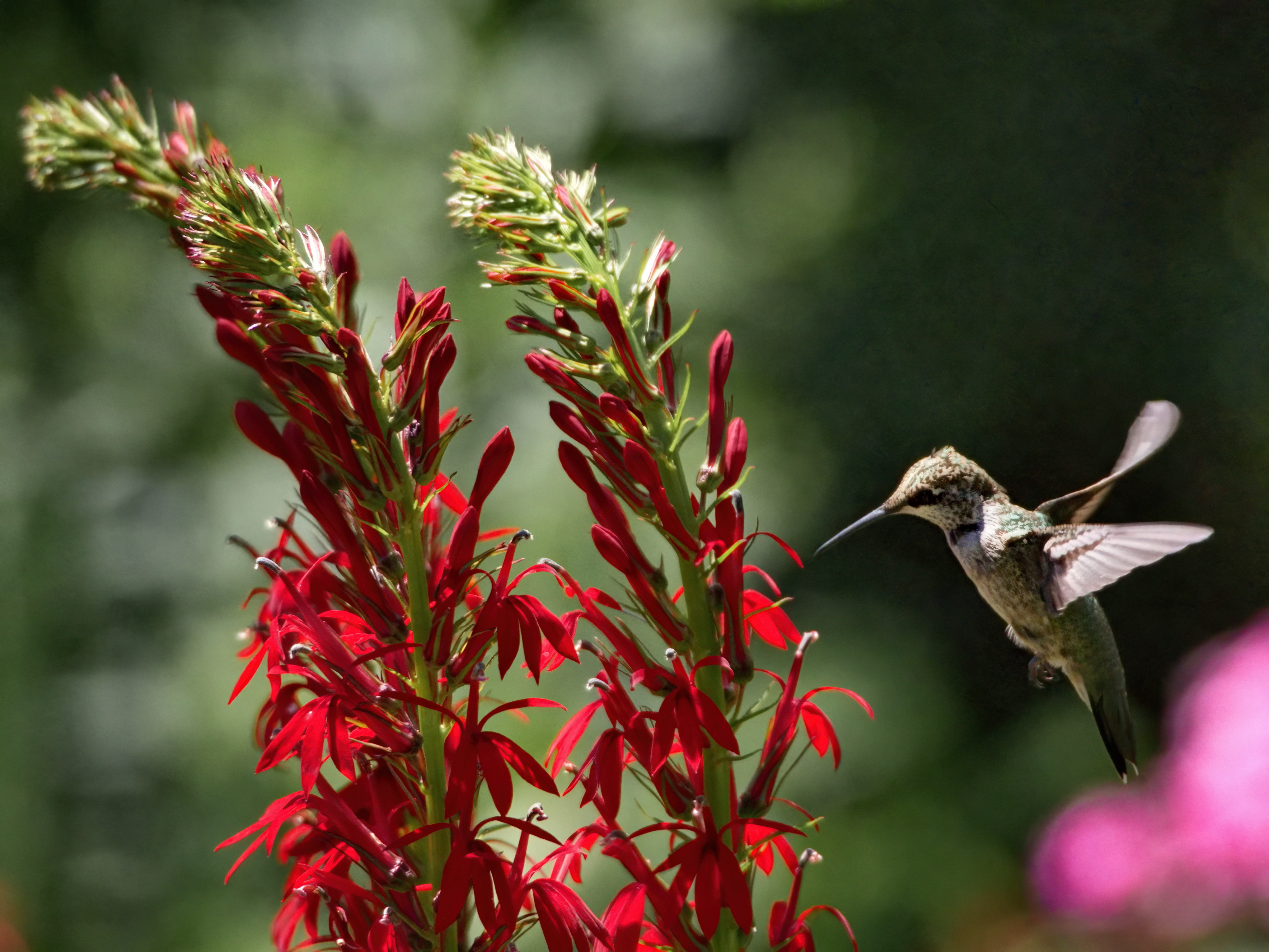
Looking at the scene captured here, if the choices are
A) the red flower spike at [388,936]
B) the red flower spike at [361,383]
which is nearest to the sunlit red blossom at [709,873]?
the red flower spike at [388,936]

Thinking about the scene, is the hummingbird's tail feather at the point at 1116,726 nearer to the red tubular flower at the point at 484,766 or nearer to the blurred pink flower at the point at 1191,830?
the blurred pink flower at the point at 1191,830

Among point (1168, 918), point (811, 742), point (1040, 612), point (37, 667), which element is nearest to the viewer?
point (811, 742)

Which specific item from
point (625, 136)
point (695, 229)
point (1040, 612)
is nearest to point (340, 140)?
point (625, 136)

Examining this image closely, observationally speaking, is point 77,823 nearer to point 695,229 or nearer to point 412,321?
point 695,229

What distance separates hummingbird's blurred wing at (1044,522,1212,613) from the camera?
840mm

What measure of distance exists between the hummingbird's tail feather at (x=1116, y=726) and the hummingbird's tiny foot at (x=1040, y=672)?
0.04m

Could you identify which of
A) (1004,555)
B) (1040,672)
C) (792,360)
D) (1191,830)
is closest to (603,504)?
(1004,555)

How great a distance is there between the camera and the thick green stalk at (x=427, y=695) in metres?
0.61

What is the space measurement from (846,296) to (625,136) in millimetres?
556

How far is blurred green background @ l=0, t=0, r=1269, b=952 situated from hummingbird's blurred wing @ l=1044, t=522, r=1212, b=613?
3.07 feet

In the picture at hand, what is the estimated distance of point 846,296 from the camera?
2.23 m

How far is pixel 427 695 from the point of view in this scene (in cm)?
62

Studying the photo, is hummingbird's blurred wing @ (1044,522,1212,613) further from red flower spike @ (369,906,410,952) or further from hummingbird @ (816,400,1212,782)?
red flower spike @ (369,906,410,952)

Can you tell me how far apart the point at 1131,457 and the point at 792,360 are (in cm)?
120
